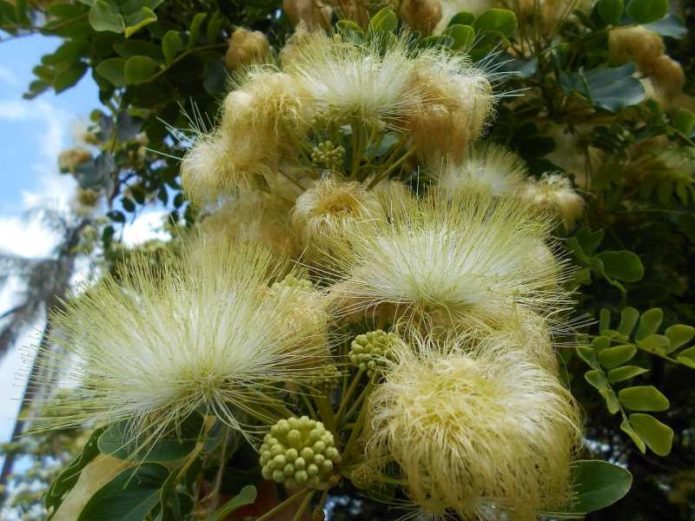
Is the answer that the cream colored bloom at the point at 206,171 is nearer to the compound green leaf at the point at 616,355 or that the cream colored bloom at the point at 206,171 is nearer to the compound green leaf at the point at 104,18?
the compound green leaf at the point at 104,18

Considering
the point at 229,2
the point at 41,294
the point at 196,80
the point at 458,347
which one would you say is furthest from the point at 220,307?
the point at 41,294

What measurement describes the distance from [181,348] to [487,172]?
70 centimetres

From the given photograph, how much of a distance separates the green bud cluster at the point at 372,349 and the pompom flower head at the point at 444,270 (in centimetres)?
5

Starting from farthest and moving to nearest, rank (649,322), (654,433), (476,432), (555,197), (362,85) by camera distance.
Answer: (555,197), (649,322), (362,85), (654,433), (476,432)

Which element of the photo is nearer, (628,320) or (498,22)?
(628,320)

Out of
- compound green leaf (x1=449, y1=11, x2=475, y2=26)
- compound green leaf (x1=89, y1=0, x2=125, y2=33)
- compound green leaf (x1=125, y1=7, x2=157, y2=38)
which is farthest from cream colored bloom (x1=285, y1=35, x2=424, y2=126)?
compound green leaf (x1=89, y1=0, x2=125, y2=33)

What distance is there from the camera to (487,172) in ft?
4.49

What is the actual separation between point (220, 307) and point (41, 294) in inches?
396

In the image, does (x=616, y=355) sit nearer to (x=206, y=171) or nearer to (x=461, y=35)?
(x=461, y=35)

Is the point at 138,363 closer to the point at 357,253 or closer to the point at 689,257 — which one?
the point at 357,253

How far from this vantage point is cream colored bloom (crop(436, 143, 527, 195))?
1.23m

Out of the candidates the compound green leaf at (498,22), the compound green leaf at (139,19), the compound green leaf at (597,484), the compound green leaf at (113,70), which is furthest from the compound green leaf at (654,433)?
the compound green leaf at (113,70)

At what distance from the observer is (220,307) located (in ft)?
3.13

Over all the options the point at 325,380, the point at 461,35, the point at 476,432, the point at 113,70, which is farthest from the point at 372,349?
the point at 113,70
